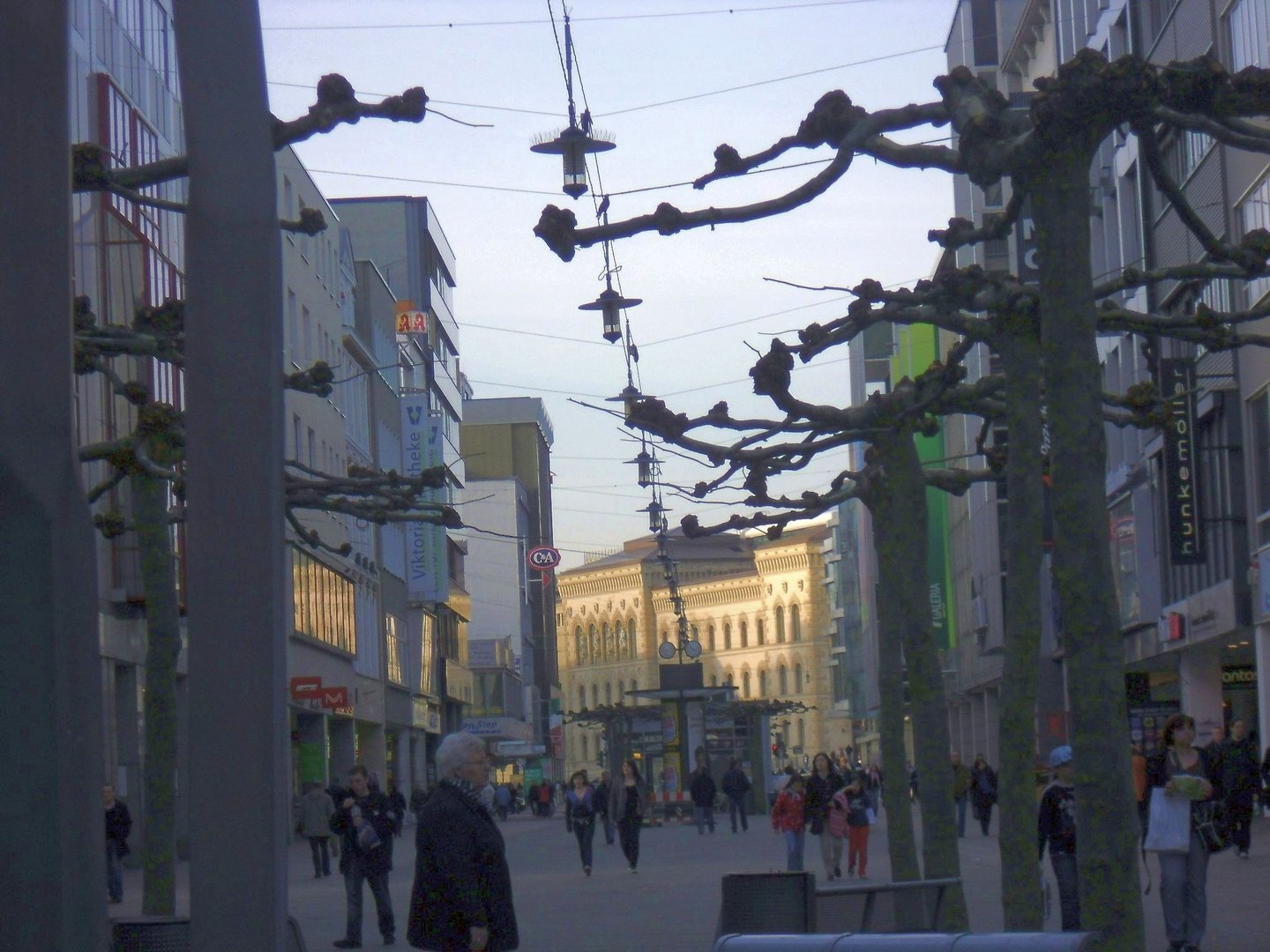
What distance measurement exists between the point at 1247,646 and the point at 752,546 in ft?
454

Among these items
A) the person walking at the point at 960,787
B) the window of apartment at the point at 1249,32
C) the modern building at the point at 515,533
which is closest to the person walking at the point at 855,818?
the person walking at the point at 960,787

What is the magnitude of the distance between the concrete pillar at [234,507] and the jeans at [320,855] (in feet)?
94.0

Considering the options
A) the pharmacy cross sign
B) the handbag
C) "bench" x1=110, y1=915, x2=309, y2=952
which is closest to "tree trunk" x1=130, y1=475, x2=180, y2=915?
the handbag

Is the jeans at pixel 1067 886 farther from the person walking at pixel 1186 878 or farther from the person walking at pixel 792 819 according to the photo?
the person walking at pixel 792 819

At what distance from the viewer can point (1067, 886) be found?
14.4 meters

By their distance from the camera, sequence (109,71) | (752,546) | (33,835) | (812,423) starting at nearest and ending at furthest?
(33,835), (812,423), (109,71), (752,546)

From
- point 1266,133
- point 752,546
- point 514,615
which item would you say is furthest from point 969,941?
point 752,546

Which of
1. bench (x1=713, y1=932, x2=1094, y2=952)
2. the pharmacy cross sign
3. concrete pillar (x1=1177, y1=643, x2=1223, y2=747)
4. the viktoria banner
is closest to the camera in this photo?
bench (x1=713, y1=932, x2=1094, y2=952)

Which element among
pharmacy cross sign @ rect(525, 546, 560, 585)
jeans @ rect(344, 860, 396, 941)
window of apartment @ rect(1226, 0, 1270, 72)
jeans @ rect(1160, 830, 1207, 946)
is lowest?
jeans @ rect(344, 860, 396, 941)

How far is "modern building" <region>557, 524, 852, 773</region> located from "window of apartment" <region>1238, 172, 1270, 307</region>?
133 m

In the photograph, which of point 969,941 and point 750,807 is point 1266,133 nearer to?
point 969,941

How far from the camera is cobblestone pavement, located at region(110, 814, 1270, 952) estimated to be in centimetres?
1770

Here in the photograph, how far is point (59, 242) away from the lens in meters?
5.29

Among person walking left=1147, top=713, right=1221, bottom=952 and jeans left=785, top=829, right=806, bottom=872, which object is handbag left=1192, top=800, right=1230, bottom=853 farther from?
jeans left=785, top=829, right=806, bottom=872
